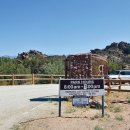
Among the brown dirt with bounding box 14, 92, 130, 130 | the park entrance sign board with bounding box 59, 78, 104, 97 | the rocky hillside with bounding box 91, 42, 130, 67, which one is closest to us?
the brown dirt with bounding box 14, 92, 130, 130

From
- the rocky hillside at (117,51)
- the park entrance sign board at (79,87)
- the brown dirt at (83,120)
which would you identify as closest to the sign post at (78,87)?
the park entrance sign board at (79,87)

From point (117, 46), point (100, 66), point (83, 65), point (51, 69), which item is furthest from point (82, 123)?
point (117, 46)

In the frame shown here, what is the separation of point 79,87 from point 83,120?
1627 mm

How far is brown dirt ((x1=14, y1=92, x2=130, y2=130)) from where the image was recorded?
13062mm

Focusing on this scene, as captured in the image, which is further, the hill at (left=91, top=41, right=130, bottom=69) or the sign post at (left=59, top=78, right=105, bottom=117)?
the hill at (left=91, top=41, right=130, bottom=69)

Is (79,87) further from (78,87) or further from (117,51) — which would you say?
(117,51)

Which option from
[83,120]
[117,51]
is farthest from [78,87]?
[117,51]

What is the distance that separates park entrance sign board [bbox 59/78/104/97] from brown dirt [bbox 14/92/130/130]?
856mm

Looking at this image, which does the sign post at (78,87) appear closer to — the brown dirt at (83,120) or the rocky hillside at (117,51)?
the brown dirt at (83,120)

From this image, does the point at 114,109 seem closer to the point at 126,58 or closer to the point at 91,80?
the point at 91,80

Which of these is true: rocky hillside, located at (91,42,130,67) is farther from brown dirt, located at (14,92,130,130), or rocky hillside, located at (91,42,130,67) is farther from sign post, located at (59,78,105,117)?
sign post, located at (59,78,105,117)

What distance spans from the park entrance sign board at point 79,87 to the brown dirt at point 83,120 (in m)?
0.86

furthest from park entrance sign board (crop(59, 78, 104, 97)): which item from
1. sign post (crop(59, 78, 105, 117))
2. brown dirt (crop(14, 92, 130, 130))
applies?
brown dirt (crop(14, 92, 130, 130))

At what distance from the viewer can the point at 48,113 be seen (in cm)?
1591
